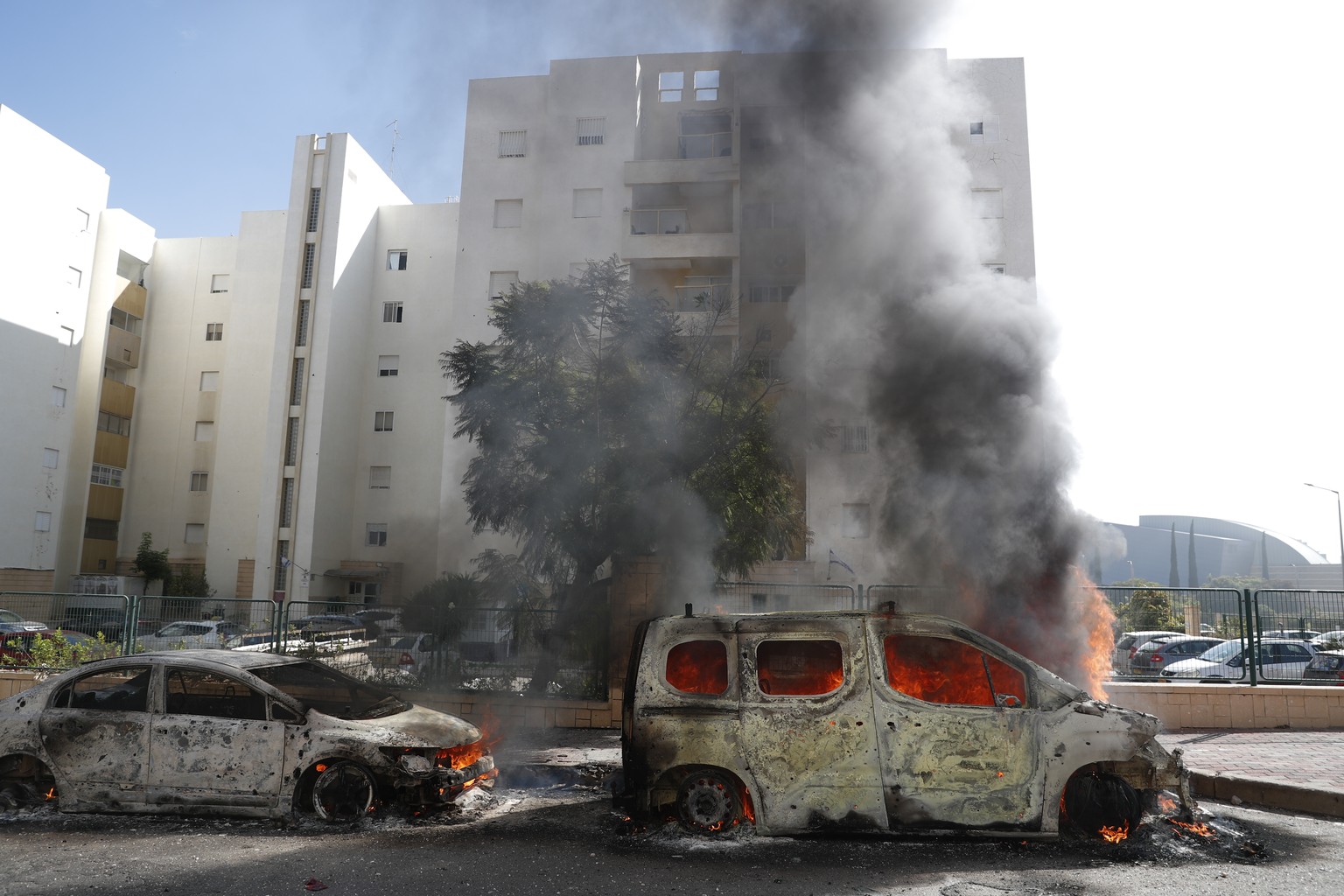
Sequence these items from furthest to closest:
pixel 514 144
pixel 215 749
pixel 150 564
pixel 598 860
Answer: pixel 150 564 < pixel 514 144 < pixel 215 749 < pixel 598 860

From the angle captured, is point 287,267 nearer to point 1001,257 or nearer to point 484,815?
point 1001,257

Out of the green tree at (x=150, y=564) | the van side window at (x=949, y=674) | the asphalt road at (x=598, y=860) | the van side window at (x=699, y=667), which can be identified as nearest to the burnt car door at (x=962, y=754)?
the van side window at (x=949, y=674)

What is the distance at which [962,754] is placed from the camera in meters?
5.26

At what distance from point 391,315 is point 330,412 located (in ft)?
16.6

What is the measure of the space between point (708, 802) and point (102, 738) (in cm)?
422

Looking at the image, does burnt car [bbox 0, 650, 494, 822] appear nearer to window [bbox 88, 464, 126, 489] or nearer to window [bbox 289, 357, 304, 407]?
window [bbox 289, 357, 304, 407]

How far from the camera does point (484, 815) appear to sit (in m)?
6.09

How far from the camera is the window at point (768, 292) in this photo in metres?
24.9

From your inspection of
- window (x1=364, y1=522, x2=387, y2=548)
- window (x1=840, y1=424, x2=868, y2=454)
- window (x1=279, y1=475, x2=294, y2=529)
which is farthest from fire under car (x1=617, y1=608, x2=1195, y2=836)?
window (x1=364, y1=522, x2=387, y2=548)

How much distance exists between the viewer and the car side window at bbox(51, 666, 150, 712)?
6.00 metres

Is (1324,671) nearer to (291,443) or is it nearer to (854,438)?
(854,438)

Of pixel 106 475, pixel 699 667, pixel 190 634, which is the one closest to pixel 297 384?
pixel 106 475

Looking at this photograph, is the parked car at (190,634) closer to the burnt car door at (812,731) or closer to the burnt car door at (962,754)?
the burnt car door at (812,731)

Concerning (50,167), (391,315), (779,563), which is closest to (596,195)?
(391,315)
